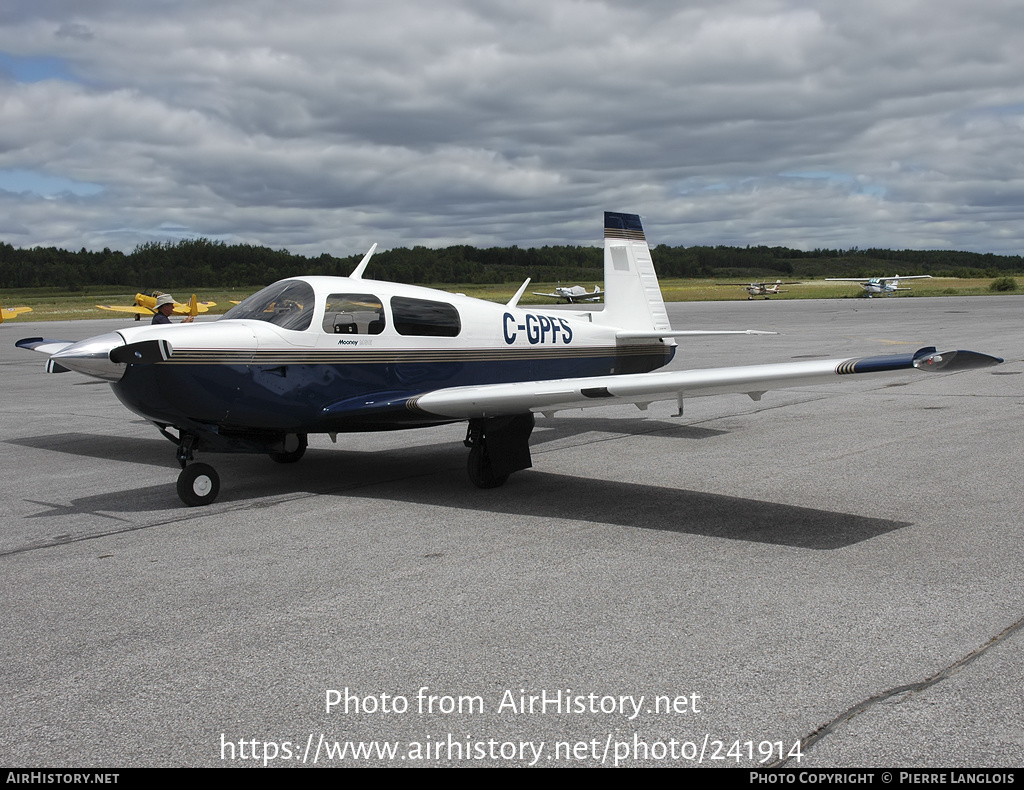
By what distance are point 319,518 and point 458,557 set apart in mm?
1609

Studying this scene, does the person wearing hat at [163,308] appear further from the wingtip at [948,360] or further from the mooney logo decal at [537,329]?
the wingtip at [948,360]

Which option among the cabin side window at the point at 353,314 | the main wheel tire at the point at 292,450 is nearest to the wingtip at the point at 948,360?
the cabin side window at the point at 353,314

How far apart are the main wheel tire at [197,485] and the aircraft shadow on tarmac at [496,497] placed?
130 mm

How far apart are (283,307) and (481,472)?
7.28 ft

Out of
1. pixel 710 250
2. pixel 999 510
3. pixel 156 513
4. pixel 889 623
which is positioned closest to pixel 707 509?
pixel 999 510

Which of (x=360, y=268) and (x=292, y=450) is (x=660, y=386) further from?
(x=292, y=450)

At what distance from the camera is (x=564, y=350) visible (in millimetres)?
9969

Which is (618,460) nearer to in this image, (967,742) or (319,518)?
(319,518)

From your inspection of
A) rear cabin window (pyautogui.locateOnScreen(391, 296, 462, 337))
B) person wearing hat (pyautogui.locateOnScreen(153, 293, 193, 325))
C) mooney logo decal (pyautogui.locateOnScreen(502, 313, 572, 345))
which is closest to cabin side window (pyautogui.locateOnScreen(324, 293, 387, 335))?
rear cabin window (pyautogui.locateOnScreen(391, 296, 462, 337))

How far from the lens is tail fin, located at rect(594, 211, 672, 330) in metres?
10.9

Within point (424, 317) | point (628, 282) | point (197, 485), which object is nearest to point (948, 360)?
point (424, 317)

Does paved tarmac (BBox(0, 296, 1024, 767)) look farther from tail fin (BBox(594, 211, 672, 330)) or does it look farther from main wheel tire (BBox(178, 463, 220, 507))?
tail fin (BBox(594, 211, 672, 330))

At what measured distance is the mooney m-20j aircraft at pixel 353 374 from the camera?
272 inches

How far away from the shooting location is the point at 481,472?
7820 mm
